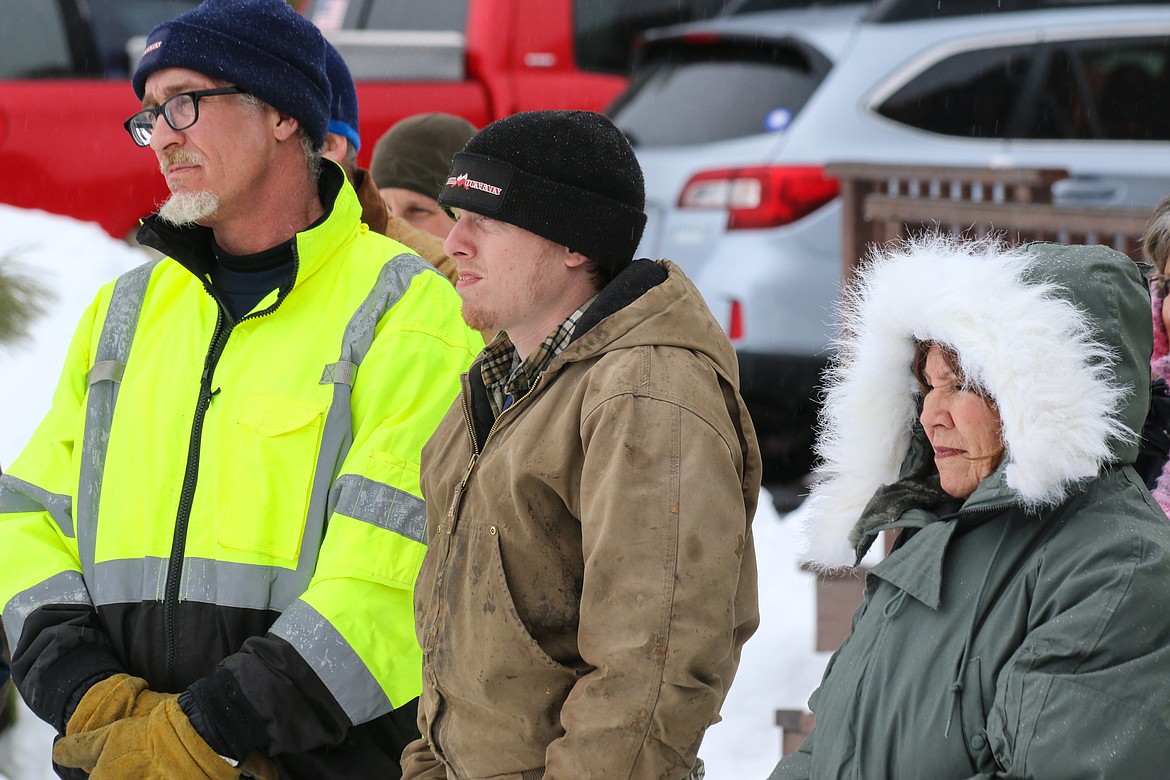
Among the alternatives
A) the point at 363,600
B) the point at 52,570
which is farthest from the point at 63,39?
the point at 363,600

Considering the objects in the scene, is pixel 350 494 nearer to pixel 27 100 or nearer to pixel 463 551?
pixel 463 551

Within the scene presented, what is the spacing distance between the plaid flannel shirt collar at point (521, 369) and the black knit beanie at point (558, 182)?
0.38 feet

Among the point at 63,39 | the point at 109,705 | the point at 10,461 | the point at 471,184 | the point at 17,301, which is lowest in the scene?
the point at 10,461

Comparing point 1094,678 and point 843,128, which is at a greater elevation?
point 1094,678

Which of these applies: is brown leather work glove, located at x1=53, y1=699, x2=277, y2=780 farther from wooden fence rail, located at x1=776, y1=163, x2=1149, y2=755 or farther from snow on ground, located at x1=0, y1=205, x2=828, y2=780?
wooden fence rail, located at x1=776, y1=163, x2=1149, y2=755

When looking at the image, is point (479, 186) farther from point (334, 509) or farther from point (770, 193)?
point (770, 193)

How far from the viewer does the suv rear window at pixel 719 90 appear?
19.2 ft

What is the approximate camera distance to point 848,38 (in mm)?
5840

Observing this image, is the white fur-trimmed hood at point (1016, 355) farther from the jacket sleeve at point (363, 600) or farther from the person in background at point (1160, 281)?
the jacket sleeve at point (363, 600)

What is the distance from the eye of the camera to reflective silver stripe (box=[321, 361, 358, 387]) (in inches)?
100

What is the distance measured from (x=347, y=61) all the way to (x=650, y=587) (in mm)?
6069

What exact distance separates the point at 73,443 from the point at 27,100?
4858mm

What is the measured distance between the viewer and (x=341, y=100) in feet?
11.4

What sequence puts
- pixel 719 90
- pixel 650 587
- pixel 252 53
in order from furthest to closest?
A: 1. pixel 719 90
2. pixel 252 53
3. pixel 650 587
